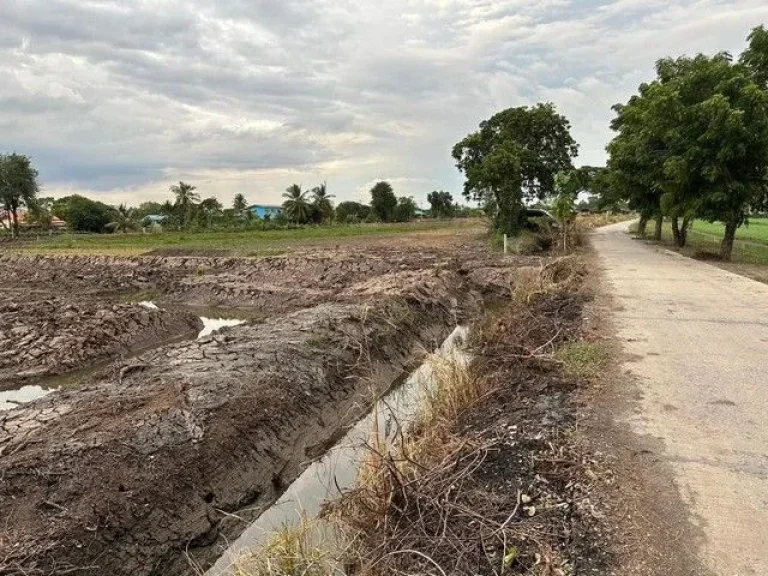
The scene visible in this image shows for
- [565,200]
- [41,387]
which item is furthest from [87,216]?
[41,387]

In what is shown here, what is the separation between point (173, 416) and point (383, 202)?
62780 mm

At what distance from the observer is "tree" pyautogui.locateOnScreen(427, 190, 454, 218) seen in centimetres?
7606

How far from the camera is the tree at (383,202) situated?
68.4 m

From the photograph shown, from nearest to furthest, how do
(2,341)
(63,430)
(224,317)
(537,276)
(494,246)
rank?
(63,430) → (2,341) → (537,276) → (224,317) → (494,246)

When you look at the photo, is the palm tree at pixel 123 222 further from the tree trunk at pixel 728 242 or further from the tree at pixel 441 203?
the tree trunk at pixel 728 242

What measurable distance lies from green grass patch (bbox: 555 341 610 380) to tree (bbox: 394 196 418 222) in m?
61.0

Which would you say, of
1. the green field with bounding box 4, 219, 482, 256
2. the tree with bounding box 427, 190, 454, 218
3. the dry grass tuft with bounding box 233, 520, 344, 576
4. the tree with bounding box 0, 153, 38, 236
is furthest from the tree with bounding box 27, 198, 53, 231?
the dry grass tuft with bounding box 233, 520, 344, 576

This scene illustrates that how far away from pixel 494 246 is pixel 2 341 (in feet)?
70.9

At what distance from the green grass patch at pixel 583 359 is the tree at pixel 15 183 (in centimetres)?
5816

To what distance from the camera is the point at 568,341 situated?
30.0 feet

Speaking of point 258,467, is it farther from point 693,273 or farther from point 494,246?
point 494,246

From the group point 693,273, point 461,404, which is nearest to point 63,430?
point 461,404

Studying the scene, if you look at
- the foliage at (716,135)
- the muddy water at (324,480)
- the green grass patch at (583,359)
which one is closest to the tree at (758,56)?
the foliage at (716,135)

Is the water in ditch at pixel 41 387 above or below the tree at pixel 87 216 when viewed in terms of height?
below
